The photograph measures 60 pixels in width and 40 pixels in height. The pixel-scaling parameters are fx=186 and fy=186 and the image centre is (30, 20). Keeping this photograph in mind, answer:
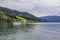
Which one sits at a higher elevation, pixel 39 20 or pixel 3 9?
pixel 3 9

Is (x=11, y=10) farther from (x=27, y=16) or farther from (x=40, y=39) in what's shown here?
(x=40, y=39)

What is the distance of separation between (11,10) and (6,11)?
2625 mm

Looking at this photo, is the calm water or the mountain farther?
the mountain

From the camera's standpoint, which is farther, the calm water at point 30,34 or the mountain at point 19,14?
the mountain at point 19,14

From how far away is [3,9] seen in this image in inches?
2945

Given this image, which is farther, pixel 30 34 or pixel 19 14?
pixel 19 14

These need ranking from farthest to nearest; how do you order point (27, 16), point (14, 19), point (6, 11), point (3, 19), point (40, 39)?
point (6, 11)
point (27, 16)
point (14, 19)
point (3, 19)
point (40, 39)

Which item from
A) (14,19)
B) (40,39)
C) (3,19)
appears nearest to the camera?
(40,39)

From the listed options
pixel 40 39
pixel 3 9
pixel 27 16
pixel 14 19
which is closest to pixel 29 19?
pixel 27 16

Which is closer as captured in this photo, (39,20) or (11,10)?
(39,20)

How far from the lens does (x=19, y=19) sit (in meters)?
65.8

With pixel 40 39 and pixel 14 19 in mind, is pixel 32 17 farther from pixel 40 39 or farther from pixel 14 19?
pixel 40 39

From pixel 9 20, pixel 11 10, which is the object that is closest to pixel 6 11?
pixel 11 10

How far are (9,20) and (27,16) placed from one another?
10.1 meters
